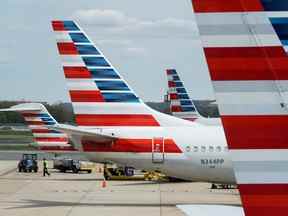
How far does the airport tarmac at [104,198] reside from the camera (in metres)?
24.6

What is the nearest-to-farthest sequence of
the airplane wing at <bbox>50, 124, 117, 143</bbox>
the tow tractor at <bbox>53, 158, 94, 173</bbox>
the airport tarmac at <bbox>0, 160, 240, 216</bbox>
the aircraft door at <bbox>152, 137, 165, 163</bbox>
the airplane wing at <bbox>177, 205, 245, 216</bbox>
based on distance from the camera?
the airplane wing at <bbox>177, 205, 245, 216</bbox>
the airport tarmac at <bbox>0, 160, 240, 216</bbox>
the airplane wing at <bbox>50, 124, 117, 143</bbox>
the aircraft door at <bbox>152, 137, 165, 163</bbox>
the tow tractor at <bbox>53, 158, 94, 173</bbox>

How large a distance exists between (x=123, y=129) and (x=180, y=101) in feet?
106

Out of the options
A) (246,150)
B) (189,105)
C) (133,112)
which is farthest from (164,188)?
(246,150)

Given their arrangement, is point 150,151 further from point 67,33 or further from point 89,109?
point 67,33

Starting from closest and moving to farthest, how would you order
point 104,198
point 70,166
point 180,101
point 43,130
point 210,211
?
point 210,211 < point 104,198 < point 43,130 < point 70,166 < point 180,101

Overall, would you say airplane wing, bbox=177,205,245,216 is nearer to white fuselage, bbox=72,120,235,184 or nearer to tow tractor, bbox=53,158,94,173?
white fuselage, bbox=72,120,235,184

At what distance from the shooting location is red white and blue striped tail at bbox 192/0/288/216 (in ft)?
15.7

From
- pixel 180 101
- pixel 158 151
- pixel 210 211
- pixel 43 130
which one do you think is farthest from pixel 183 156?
pixel 180 101

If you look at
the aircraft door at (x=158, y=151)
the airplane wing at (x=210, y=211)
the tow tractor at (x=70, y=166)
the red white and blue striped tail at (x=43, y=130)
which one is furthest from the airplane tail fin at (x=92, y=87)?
the tow tractor at (x=70, y=166)

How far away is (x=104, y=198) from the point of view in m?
30.3

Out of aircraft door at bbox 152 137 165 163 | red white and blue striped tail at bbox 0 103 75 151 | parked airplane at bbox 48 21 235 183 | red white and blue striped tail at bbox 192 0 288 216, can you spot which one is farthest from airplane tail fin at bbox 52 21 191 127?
red white and blue striped tail at bbox 0 103 75 151

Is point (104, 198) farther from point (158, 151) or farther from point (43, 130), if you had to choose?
point (43, 130)

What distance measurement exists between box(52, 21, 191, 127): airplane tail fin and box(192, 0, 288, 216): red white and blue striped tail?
21501mm

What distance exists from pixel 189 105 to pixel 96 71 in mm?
32160
